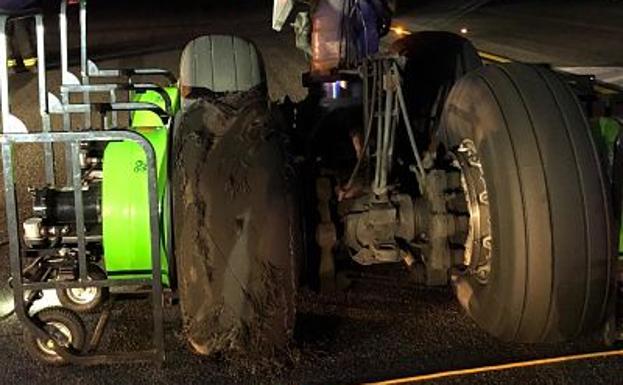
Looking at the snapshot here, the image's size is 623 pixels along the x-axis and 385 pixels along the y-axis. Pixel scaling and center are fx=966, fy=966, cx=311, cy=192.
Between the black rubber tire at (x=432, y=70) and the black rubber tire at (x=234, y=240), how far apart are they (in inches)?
76.7

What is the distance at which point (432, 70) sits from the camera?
586 centimetres

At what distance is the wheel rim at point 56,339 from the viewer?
441 centimetres

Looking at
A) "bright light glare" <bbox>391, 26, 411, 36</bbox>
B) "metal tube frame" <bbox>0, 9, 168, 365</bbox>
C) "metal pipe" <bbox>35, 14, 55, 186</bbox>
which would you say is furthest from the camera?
"bright light glare" <bbox>391, 26, 411, 36</bbox>

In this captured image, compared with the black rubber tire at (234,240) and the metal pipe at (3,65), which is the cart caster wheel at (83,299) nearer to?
the metal pipe at (3,65)

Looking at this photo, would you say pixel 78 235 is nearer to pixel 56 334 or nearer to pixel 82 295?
pixel 56 334

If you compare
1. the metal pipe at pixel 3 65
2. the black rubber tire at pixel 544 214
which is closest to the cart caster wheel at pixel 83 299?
the metal pipe at pixel 3 65

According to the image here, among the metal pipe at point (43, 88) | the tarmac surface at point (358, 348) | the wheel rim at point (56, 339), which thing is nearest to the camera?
the tarmac surface at point (358, 348)

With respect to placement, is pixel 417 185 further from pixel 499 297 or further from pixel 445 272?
pixel 499 297

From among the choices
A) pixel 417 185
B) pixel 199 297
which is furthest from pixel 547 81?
pixel 199 297

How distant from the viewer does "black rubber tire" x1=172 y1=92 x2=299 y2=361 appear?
375 centimetres

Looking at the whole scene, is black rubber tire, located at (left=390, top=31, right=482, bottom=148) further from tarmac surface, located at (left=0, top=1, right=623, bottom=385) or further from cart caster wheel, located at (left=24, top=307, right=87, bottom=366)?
cart caster wheel, located at (left=24, top=307, right=87, bottom=366)

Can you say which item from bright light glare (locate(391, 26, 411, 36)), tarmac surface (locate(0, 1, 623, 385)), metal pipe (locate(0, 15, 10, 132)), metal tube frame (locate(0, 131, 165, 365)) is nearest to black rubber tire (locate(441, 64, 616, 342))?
tarmac surface (locate(0, 1, 623, 385))

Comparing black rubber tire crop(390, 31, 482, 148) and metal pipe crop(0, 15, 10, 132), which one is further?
black rubber tire crop(390, 31, 482, 148)

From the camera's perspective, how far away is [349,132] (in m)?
5.14
